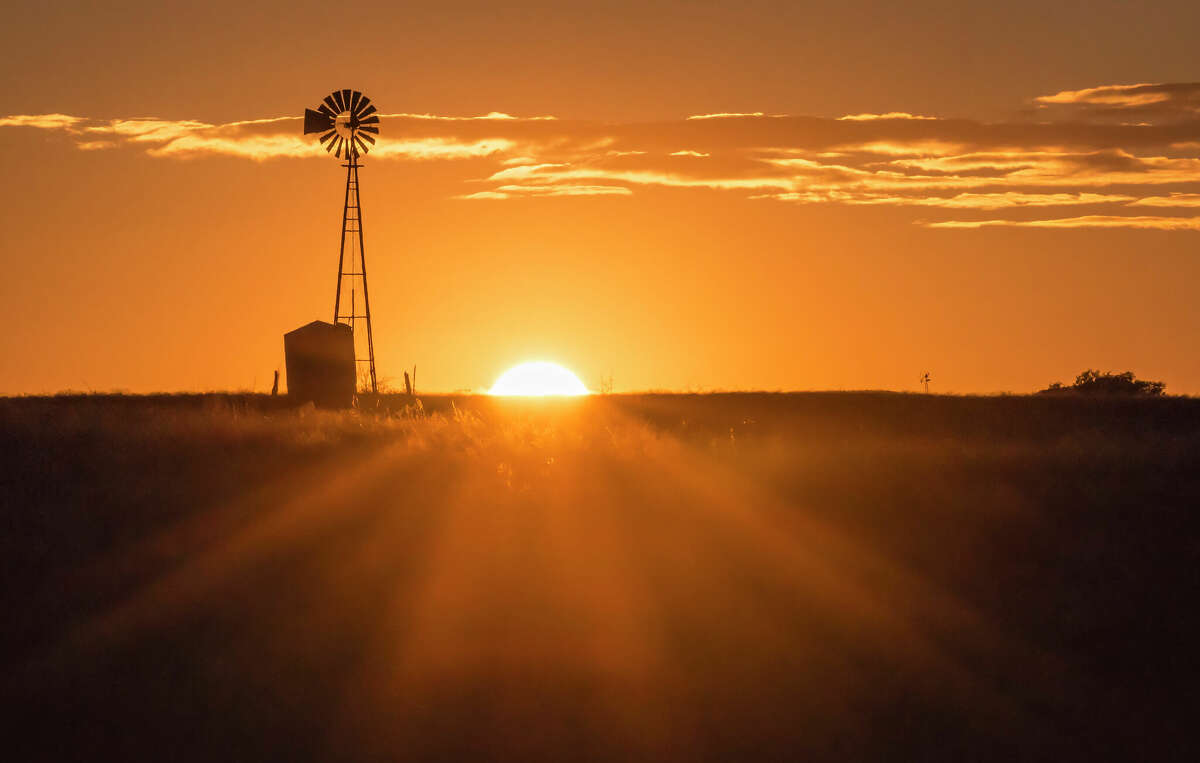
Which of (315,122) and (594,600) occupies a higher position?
(315,122)

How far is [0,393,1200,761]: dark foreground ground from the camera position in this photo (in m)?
15.4

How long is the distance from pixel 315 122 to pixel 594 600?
34.5 metres

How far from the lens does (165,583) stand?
19219 mm

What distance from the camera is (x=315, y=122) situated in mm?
48562

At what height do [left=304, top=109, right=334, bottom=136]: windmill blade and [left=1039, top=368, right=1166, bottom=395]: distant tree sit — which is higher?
[left=304, top=109, right=334, bottom=136]: windmill blade

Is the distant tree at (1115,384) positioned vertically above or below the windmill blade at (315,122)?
below

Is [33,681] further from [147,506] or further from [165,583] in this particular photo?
[147,506]

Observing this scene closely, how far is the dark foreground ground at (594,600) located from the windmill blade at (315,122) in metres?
24.0

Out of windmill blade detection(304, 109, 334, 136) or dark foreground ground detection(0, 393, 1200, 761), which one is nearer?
dark foreground ground detection(0, 393, 1200, 761)

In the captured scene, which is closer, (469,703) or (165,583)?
(469,703)

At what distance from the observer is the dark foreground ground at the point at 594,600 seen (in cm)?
1541

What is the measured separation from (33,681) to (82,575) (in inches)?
133

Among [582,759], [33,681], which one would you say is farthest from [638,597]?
[33,681]

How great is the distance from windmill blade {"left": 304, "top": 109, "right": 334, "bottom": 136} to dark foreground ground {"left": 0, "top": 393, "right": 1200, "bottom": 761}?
943 inches
